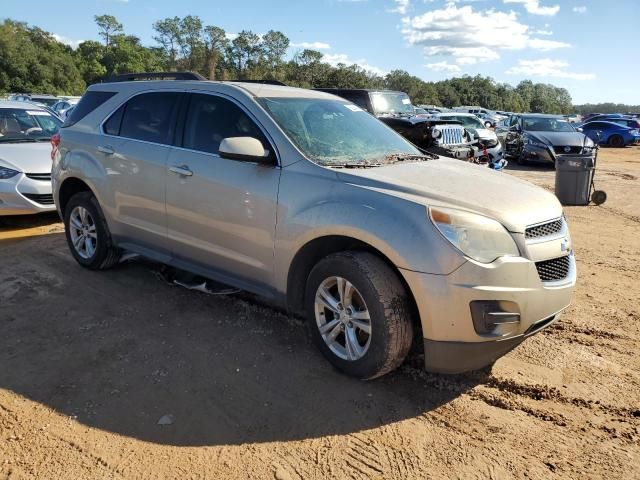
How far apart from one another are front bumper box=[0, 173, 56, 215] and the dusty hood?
0.16m

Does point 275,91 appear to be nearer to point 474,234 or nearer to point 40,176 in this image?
A: point 474,234

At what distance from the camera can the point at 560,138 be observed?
53.0 ft

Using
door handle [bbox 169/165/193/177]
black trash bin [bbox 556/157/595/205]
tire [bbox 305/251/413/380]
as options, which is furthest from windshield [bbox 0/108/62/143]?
black trash bin [bbox 556/157/595/205]

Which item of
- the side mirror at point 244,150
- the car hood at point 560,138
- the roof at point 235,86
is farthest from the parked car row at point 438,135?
the side mirror at point 244,150

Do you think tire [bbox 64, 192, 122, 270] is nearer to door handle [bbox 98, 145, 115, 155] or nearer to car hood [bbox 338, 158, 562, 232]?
door handle [bbox 98, 145, 115, 155]

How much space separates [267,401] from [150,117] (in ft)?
9.29

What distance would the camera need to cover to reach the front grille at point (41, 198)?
7.10 metres

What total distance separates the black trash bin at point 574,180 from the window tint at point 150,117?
7714mm

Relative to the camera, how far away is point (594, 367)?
359cm

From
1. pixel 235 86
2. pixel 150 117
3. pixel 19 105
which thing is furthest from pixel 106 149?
pixel 19 105

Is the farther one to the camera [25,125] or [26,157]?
[25,125]

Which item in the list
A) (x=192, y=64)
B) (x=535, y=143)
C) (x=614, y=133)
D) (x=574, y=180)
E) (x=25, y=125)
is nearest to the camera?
(x=25, y=125)

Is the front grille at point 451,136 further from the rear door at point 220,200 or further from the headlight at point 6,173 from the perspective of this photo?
the headlight at point 6,173

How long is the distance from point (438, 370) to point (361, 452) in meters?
0.69
